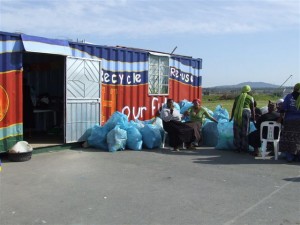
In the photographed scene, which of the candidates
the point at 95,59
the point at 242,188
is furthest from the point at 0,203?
the point at 95,59

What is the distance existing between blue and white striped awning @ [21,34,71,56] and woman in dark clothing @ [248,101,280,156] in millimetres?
4720

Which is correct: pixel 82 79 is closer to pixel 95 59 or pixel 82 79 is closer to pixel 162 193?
pixel 95 59

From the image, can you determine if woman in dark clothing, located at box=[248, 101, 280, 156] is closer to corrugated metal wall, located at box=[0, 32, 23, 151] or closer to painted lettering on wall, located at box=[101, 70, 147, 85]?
painted lettering on wall, located at box=[101, 70, 147, 85]

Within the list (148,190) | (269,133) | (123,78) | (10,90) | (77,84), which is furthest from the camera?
(123,78)

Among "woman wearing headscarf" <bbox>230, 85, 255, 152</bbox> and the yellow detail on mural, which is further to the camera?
"woman wearing headscarf" <bbox>230, 85, 255, 152</bbox>

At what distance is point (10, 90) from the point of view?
842cm

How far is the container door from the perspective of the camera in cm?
964

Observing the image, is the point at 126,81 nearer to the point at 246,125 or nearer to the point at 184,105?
the point at 184,105

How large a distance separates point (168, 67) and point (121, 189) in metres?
7.24

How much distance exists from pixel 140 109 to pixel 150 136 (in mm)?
1803

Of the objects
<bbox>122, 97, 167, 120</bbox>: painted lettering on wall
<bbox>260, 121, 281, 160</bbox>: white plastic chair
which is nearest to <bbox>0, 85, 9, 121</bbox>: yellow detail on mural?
<bbox>122, 97, 167, 120</bbox>: painted lettering on wall

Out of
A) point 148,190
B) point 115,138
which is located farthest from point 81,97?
point 148,190

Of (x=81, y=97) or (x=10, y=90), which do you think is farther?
(x=81, y=97)

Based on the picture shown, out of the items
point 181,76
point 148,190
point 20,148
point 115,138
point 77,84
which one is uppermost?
point 181,76
